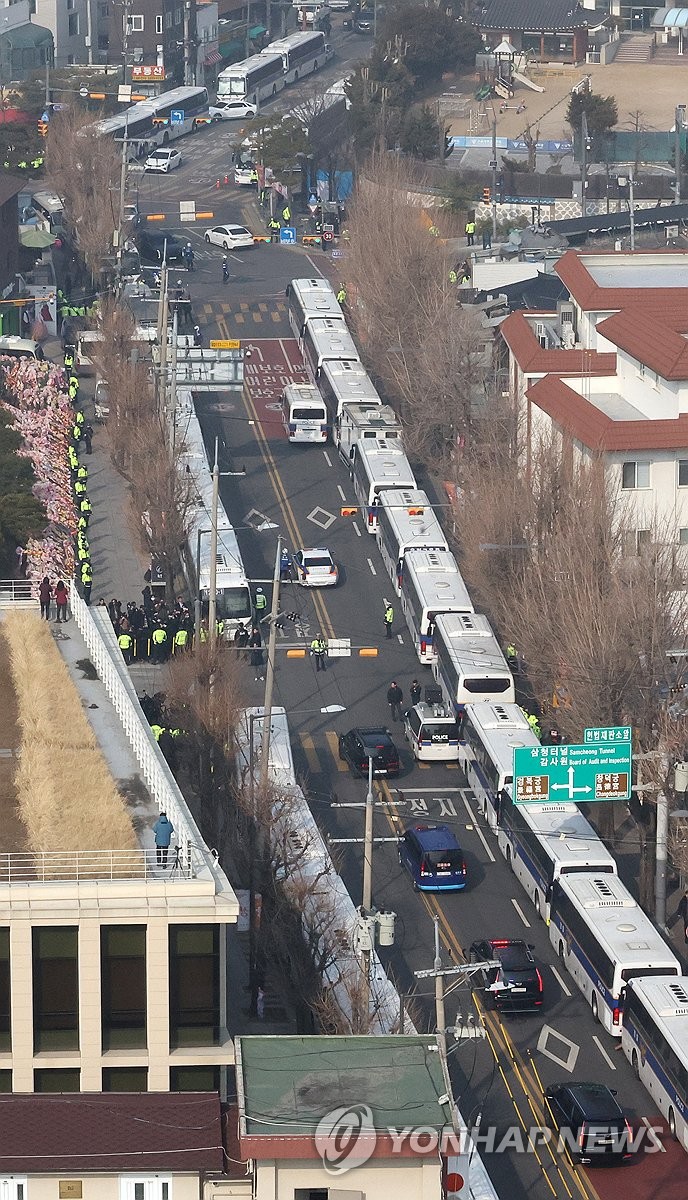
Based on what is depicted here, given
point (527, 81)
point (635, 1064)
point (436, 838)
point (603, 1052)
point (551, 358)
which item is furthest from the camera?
point (527, 81)

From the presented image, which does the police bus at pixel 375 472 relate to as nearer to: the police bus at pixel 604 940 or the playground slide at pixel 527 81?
the police bus at pixel 604 940

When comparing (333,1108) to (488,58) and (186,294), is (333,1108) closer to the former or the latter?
(186,294)

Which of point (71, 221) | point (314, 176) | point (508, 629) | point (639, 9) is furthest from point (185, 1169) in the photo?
point (639, 9)

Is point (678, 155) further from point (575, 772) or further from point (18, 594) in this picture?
point (575, 772)

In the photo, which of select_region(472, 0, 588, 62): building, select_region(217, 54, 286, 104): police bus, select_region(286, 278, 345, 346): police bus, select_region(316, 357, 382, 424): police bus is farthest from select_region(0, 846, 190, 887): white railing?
select_region(472, 0, 588, 62): building

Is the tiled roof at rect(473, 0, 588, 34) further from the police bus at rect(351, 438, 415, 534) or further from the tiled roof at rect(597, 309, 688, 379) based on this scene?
the tiled roof at rect(597, 309, 688, 379)

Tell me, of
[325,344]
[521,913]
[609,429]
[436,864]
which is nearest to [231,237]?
[325,344]

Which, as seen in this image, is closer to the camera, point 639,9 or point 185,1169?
point 185,1169
